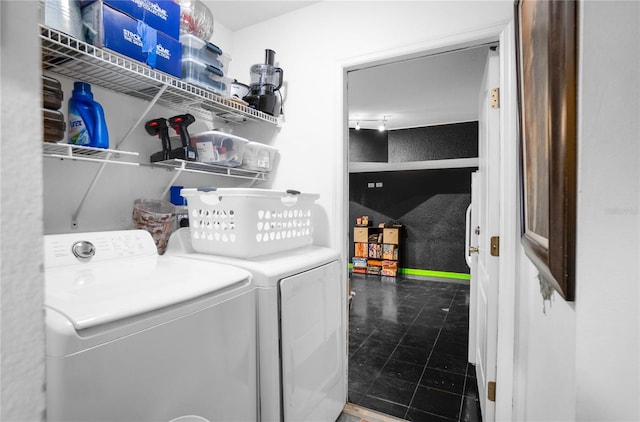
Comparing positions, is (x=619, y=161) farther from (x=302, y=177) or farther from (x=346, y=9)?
(x=346, y=9)

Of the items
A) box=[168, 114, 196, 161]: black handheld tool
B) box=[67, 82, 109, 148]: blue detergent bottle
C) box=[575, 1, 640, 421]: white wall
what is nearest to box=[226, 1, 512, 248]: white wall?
box=[168, 114, 196, 161]: black handheld tool

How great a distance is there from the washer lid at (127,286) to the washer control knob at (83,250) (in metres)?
0.04

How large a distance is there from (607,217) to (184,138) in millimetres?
1713

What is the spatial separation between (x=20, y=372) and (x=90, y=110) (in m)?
1.33

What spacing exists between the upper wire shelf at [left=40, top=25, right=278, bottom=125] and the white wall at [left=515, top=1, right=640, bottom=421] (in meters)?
1.43

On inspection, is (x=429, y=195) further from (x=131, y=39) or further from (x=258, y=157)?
(x=131, y=39)

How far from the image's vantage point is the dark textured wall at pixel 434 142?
18.0 ft

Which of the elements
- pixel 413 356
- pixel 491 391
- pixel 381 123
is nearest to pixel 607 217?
pixel 491 391

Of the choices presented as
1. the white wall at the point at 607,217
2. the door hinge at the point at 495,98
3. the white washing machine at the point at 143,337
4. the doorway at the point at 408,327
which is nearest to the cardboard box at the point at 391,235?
the doorway at the point at 408,327

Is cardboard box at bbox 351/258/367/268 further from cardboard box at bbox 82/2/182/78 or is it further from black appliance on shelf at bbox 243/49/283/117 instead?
cardboard box at bbox 82/2/182/78

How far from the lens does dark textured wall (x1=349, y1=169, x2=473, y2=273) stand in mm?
5655

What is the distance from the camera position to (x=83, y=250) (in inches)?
50.3

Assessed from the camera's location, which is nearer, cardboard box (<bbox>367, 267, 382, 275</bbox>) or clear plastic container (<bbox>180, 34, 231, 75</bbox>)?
clear plastic container (<bbox>180, 34, 231, 75</bbox>)

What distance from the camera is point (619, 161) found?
1.88 feet
